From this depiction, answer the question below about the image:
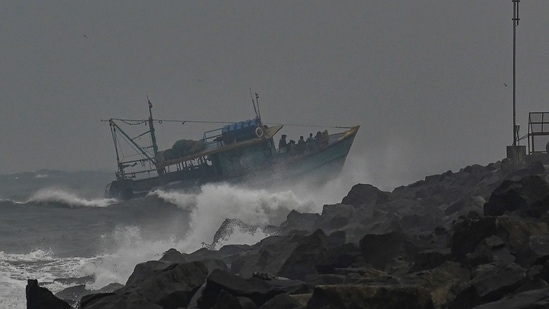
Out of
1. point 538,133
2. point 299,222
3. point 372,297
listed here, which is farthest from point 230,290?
point 538,133

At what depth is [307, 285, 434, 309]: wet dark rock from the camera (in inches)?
375

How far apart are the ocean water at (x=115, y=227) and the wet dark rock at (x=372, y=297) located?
12.3 meters

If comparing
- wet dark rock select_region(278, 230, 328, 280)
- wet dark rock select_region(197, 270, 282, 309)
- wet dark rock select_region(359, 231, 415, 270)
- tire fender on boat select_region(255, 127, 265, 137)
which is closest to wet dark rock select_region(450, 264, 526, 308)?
wet dark rock select_region(197, 270, 282, 309)

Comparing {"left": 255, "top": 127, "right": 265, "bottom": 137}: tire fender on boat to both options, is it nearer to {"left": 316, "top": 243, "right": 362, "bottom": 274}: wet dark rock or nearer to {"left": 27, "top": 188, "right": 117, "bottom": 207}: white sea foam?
{"left": 27, "top": 188, "right": 117, "bottom": 207}: white sea foam

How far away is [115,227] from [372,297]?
42.2 metres

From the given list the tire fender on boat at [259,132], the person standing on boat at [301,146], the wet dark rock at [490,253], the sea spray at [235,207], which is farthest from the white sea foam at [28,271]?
the person standing on boat at [301,146]

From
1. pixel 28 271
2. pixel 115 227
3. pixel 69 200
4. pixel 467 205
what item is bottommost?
pixel 69 200

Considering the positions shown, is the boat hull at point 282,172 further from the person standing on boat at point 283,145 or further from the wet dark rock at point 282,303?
the wet dark rock at point 282,303

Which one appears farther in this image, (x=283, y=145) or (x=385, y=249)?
(x=283, y=145)

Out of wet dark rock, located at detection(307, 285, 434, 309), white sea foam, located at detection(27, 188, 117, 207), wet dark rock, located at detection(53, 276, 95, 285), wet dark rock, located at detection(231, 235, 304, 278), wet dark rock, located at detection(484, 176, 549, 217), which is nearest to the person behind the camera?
wet dark rock, located at detection(307, 285, 434, 309)

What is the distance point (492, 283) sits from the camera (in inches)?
389

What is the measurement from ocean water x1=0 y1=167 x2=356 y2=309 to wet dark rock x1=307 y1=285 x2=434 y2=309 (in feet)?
40.3

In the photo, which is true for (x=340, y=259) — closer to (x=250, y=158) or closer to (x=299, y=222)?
(x=299, y=222)

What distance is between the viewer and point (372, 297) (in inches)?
376
